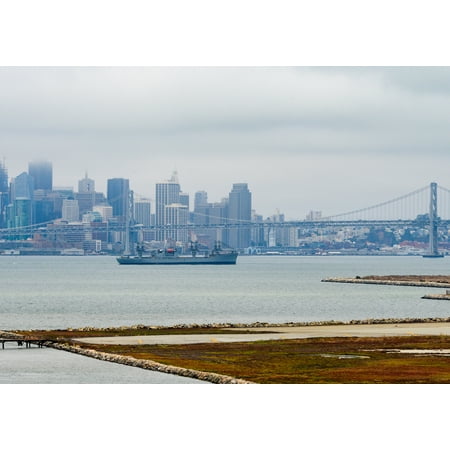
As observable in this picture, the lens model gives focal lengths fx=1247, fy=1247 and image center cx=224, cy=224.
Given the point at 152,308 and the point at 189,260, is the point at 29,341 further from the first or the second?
the point at 189,260

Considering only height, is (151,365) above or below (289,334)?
below

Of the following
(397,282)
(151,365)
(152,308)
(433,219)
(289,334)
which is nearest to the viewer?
(151,365)

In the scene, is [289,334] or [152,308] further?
[152,308]

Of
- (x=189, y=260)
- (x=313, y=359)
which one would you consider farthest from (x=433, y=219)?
(x=313, y=359)

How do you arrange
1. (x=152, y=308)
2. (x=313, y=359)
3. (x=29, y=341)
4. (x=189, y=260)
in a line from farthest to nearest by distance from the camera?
(x=189, y=260)
(x=152, y=308)
(x=29, y=341)
(x=313, y=359)

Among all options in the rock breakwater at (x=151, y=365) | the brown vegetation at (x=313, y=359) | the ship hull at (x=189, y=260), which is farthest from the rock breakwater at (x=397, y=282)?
the ship hull at (x=189, y=260)

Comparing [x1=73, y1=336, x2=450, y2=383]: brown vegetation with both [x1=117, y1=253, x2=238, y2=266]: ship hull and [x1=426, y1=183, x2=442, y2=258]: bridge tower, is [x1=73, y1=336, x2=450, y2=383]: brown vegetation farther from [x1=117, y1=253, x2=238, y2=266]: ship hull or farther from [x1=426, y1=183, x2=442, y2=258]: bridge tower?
[x1=117, y1=253, x2=238, y2=266]: ship hull

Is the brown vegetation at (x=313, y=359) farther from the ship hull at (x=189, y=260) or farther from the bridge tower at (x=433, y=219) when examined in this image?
the ship hull at (x=189, y=260)

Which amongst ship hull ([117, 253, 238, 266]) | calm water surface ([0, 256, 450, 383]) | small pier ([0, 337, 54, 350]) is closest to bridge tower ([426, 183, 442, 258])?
ship hull ([117, 253, 238, 266])
